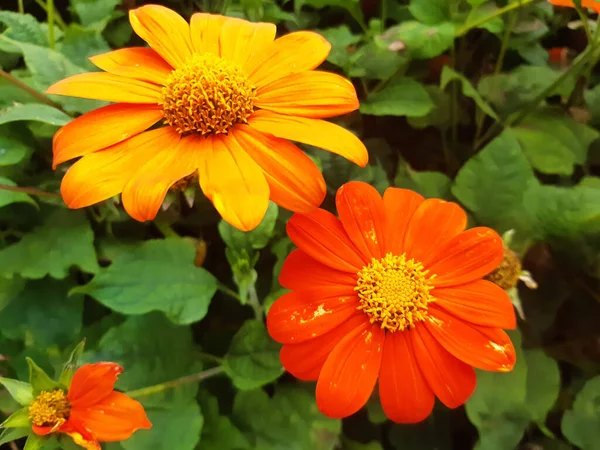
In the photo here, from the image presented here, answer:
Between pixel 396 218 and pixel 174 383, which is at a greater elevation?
pixel 396 218

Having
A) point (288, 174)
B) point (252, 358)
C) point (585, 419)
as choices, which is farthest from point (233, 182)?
point (585, 419)

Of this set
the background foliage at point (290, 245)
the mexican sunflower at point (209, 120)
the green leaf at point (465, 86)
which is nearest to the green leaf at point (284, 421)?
the background foliage at point (290, 245)

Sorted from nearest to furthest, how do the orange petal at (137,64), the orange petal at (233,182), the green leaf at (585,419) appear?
the orange petal at (233,182), the orange petal at (137,64), the green leaf at (585,419)

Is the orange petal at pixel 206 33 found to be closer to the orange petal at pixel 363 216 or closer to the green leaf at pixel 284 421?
the orange petal at pixel 363 216

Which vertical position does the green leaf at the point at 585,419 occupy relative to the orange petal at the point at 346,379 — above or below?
below

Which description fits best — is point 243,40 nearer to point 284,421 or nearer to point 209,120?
point 209,120

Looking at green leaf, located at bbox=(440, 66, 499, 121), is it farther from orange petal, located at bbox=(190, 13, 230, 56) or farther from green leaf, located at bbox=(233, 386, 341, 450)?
green leaf, located at bbox=(233, 386, 341, 450)

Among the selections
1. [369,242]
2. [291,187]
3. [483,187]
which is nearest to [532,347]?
[483,187]
